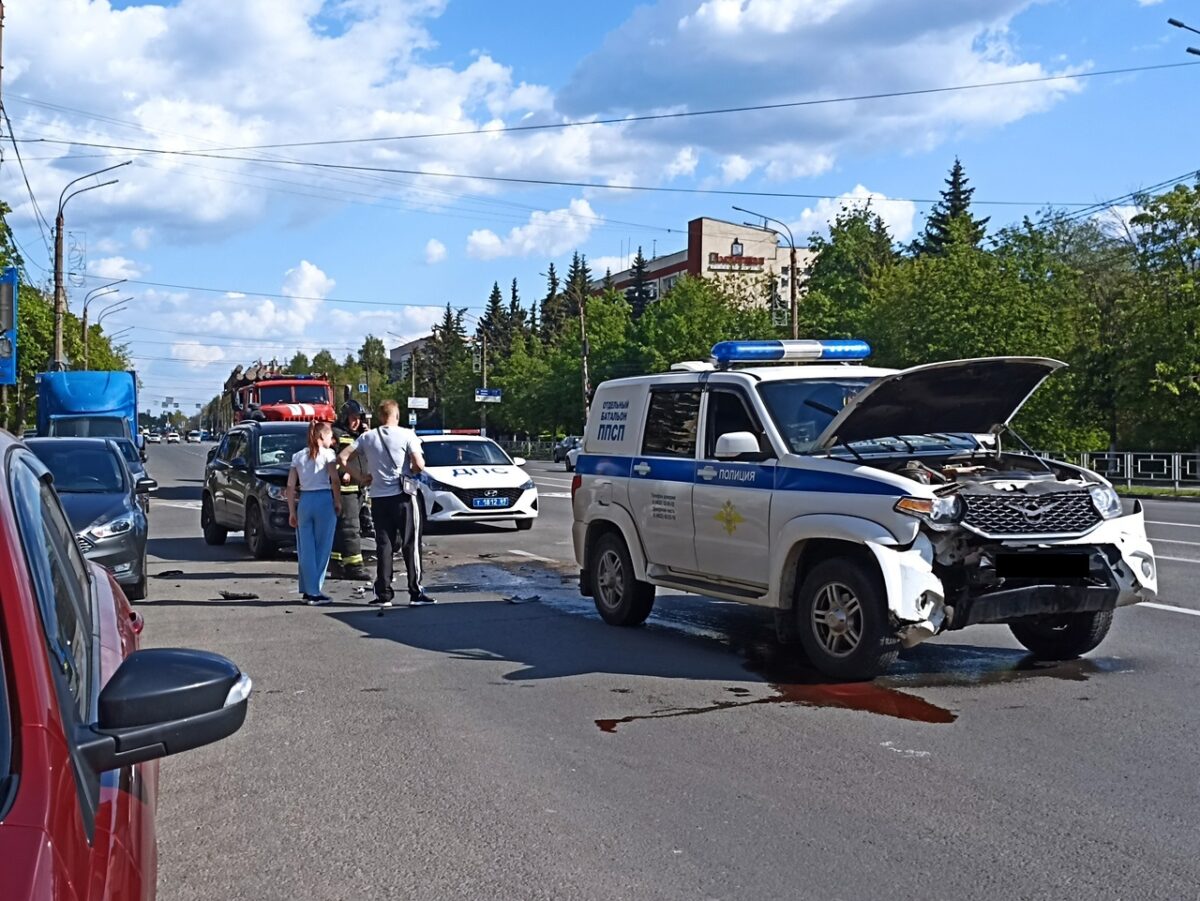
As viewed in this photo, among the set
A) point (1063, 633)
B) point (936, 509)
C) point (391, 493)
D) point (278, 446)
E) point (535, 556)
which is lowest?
point (535, 556)

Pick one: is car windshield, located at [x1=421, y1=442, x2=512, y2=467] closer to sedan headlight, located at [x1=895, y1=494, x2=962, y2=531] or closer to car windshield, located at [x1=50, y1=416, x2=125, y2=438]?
car windshield, located at [x1=50, y1=416, x2=125, y2=438]

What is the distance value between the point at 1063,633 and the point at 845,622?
1.74 meters

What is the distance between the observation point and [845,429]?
8195 mm

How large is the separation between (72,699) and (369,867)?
98.9 inches

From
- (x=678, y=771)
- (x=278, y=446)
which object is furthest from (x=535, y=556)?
(x=678, y=771)

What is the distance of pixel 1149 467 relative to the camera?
37.2 metres

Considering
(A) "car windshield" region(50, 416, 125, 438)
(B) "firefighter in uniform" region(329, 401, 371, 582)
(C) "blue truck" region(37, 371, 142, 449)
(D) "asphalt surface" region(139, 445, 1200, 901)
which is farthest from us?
(C) "blue truck" region(37, 371, 142, 449)

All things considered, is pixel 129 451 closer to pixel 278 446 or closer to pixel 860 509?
pixel 278 446

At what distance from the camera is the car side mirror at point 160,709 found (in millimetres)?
2309

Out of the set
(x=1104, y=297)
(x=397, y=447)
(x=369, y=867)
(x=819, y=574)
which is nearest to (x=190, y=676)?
(x=369, y=867)

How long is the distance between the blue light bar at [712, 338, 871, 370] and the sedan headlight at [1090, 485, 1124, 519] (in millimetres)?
2530

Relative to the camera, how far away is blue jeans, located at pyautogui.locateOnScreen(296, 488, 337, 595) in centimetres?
1189

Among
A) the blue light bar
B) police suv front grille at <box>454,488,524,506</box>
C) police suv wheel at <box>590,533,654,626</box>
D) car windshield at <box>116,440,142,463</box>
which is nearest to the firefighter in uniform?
police suv wheel at <box>590,533,654,626</box>

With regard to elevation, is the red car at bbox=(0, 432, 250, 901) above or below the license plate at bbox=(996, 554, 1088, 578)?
above
